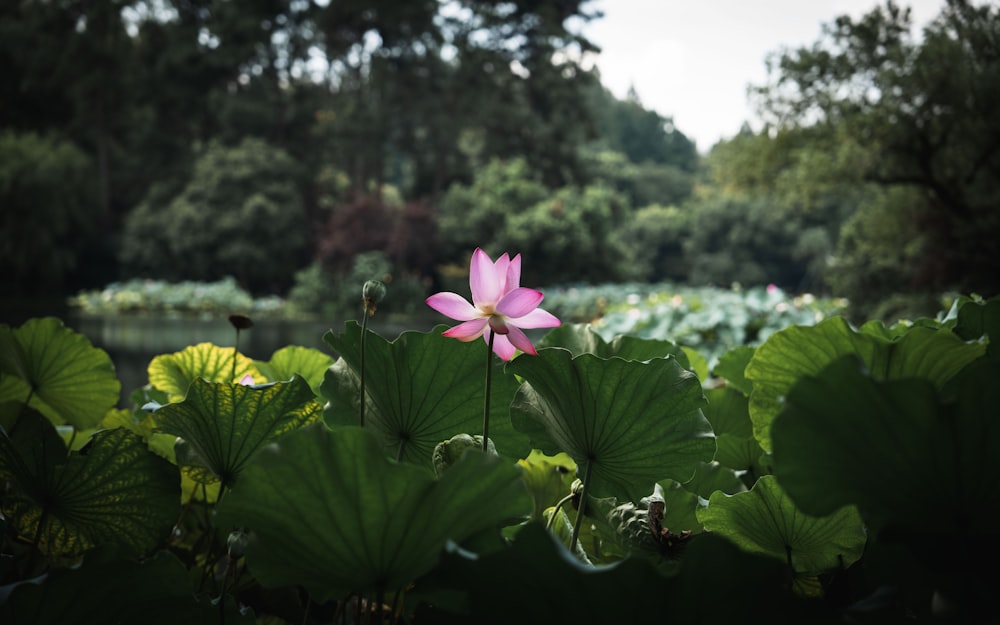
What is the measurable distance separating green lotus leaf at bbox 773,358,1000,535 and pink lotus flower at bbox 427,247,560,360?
0.13m

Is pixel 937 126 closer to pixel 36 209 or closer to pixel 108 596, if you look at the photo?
pixel 108 596

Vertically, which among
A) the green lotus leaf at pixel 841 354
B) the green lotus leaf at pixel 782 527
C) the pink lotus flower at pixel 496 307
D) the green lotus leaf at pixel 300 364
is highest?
the pink lotus flower at pixel 496 307

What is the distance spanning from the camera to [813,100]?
6887mm

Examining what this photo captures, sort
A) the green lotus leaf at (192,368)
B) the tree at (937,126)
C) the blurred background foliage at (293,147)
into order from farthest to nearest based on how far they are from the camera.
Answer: the blurred background foliage at (293,147), the tree at (937,126), the green lotus leaf at (192,368)

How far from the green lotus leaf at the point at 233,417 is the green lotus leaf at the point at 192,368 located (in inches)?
7.0

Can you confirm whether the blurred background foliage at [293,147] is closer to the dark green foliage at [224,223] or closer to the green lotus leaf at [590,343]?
the dark green foliage at [224,223]

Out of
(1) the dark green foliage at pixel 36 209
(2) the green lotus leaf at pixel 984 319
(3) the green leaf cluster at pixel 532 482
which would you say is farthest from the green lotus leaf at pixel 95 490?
(1) the dark green foliage at pixel 36 209

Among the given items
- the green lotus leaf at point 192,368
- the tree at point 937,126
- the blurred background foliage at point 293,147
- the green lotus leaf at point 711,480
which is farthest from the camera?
the blurred background foliage at point 293,147

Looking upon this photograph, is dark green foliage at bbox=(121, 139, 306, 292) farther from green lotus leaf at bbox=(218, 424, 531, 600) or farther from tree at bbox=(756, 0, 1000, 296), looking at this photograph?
green lotus leaf at bbox=(218, 424, 531, 600)

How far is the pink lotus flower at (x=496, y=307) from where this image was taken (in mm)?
309

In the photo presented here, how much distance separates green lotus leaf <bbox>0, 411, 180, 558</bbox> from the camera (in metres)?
0.33

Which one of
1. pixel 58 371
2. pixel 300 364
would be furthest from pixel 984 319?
pixel 58 371

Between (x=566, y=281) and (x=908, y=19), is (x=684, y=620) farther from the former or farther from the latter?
(x=566, y=281)

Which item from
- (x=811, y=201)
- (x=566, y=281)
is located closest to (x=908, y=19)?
(x=811, y=201)
